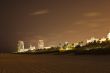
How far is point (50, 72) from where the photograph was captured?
21406 millimetres

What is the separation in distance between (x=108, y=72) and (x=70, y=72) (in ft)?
8.24

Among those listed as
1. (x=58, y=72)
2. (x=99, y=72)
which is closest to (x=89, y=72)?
(x=99, y=72)

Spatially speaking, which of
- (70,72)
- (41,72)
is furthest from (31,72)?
(70,72)

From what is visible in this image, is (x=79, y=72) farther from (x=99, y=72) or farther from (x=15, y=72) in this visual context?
(x=15, y=72)

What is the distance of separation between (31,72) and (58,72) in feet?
6.12

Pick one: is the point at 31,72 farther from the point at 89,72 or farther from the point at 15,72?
the point at 89,72

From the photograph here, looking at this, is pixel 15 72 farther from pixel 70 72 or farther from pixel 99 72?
pixel 99 72

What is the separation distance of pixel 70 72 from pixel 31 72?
2623mm

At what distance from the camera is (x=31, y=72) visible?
21953 millimetres

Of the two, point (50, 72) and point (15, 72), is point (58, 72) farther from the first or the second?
point (15, 72)

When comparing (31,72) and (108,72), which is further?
(31,72)

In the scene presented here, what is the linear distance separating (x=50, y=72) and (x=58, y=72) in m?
0.52

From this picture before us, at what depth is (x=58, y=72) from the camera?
21422 millimetres

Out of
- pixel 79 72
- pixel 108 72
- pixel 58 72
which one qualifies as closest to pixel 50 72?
pixel 58 72
